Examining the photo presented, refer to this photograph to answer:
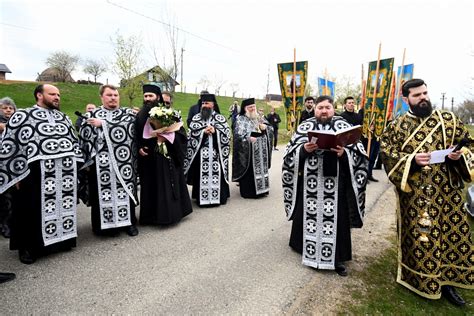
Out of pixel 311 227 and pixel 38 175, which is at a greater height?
pixel 38 175

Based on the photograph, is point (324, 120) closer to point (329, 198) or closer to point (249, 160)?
point (329, 198)

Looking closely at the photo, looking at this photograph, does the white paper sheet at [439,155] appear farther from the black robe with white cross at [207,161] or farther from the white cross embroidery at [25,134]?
the white cross embroidery at [25,134]

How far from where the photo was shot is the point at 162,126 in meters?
4.52

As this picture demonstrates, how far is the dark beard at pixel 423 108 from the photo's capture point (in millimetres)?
3020

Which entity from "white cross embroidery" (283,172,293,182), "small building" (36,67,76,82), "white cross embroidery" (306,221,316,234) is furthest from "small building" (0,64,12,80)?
"white cross embroidery" (306,221,316,234)

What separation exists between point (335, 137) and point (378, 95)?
18.4 ft

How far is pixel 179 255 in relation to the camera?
389 cm

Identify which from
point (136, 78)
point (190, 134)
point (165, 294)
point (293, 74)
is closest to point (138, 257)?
point (165, 294)

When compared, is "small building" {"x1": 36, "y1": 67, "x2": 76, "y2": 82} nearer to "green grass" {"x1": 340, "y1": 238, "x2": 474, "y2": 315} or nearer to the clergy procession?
the clergy procession

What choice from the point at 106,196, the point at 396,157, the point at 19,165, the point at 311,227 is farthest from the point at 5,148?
the point at 396,157

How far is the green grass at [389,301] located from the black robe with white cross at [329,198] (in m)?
0.39

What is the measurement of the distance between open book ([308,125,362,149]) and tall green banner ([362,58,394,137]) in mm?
5266

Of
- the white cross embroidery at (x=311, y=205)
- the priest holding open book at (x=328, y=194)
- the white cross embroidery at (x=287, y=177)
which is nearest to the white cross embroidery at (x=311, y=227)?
the priest holding open book at (x=328, y=194)

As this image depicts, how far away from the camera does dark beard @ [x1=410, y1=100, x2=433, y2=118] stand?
3.02 meters
